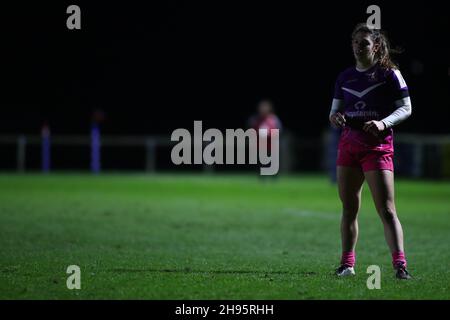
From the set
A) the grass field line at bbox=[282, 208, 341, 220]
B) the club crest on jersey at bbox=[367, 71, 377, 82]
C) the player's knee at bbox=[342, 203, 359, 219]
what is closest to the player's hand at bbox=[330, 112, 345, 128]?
the club crest on jersey at bbox=[367, 71, 377, 82]

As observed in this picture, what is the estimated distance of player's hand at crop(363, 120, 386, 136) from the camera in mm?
7312

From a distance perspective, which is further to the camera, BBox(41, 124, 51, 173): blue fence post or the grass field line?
BBox(41, 124, 51, 173): blue fence post

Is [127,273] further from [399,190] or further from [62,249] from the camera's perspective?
[399,190]

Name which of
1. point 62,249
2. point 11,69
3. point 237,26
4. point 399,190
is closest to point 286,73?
point 237,26

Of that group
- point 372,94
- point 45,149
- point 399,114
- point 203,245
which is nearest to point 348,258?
point 399,114

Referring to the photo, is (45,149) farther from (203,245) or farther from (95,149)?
(203,245)

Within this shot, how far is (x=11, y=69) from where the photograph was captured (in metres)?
34.7

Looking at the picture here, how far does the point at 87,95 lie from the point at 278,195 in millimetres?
18849

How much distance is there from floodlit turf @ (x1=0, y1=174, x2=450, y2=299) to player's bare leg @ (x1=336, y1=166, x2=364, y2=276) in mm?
155

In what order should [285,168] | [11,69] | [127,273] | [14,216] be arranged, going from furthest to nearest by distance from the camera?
1. [11,69]
2. [285,168]
3. [14,216]
4. [127,273]

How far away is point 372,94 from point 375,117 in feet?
0.65

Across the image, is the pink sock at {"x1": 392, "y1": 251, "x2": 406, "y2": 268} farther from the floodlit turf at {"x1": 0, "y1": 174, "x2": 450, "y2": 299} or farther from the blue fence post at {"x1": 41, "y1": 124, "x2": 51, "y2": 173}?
the blue fence post at {"x1": 41, "y1": 124, "x2": 51, "y2": 173}

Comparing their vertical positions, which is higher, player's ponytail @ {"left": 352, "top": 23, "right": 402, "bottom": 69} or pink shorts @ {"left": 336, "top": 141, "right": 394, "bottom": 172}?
player's ponytail @ {"left": 352, "top": 23, "right": 402, "bottom": 69}
